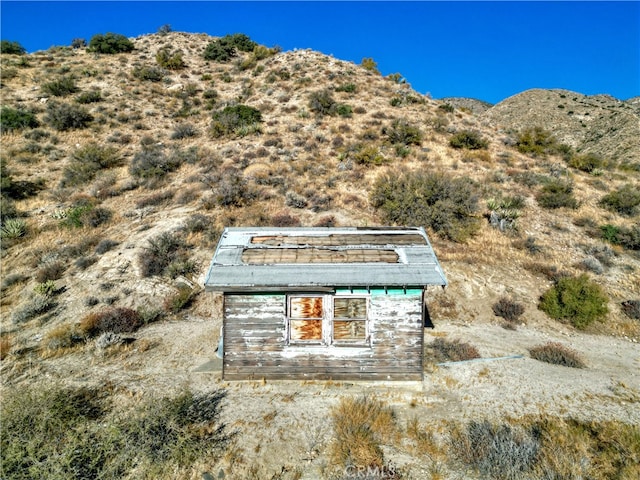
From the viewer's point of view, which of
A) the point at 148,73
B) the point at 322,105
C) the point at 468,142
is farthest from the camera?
the point at 148,73

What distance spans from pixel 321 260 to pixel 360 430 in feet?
14.6

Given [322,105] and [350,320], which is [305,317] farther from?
[322,105]

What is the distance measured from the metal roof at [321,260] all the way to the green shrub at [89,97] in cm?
3323

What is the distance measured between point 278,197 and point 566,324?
1651cm

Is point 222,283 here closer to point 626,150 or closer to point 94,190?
point 94,190

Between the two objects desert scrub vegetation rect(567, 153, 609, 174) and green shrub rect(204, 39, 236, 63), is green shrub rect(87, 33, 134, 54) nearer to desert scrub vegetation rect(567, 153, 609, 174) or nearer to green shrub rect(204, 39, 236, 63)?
green shrub rect(204, 39, 236, 63)

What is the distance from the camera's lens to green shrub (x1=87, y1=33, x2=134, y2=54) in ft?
148

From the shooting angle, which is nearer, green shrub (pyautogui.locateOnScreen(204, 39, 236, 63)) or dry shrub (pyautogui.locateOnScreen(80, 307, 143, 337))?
dry shrub (pyautogui.locateOnScreen(80, 307, 143, 337))

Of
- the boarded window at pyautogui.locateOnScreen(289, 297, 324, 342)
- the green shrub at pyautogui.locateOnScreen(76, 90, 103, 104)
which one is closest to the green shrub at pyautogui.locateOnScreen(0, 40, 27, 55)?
the green shrub at pyautogui.locateOnScreen(76, 90, 103, 104)

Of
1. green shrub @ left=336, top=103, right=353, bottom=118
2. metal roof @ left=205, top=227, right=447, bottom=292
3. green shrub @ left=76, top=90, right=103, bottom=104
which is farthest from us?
green shrub @ left=76, top=90, right=103, bottom=104

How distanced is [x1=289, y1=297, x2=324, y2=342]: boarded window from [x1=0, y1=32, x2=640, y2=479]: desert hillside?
153cm

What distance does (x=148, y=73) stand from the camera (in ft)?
136

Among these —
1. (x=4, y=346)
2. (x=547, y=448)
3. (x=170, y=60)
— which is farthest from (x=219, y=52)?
(x=547, y=448)

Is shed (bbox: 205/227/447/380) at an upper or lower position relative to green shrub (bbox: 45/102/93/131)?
Result: lower
